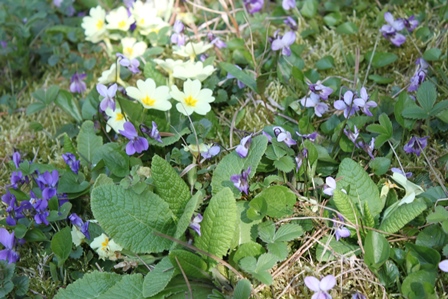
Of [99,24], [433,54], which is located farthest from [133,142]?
[433,54]

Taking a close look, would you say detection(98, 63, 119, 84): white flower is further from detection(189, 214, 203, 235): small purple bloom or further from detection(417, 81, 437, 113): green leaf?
detection(417, 81, 437, 113): green leaf

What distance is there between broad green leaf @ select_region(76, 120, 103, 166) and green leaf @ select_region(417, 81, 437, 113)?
126 centimetres

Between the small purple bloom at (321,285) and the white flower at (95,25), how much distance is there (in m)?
1.74

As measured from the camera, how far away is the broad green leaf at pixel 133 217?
1.80 metres

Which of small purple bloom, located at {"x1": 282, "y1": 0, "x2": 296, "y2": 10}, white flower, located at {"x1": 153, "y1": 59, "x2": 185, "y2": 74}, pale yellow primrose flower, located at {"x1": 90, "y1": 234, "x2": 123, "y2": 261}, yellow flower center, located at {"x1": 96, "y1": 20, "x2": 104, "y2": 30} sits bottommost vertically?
pale yellow primrose flower, located at {"x1": 90, "y1": 234, "x2": 123, "y2": 261}

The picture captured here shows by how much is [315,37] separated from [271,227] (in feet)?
4.20

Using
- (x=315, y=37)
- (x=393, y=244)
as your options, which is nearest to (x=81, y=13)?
(x=315, y=37)

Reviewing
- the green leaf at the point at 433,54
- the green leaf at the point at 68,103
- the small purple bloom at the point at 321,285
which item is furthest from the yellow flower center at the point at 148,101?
the green leaf at the point at 433,54

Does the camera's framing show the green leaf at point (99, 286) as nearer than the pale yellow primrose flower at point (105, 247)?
Yes

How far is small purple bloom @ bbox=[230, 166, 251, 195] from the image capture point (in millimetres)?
1839

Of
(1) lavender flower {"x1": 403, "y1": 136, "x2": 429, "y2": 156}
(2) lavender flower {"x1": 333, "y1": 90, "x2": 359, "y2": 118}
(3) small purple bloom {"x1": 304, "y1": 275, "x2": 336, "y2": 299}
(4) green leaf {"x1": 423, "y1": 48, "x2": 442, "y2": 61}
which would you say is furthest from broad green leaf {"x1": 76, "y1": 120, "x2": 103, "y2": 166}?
(4) green leaf {"x1": 423, "y1": 48, "x2": 442, "y2": 61}

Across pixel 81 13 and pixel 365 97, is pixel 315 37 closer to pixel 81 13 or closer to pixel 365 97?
pixel 365 97

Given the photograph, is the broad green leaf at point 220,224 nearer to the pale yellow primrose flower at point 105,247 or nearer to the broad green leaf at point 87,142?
the pale yellow primrose flower at point 105,247

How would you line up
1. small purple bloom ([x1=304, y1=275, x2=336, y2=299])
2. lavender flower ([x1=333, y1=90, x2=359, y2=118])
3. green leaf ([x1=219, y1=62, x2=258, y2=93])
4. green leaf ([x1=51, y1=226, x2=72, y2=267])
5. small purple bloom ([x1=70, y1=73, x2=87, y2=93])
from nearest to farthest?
small purple bloom ([x1=304, y1=275, x2=336, y2=299]) → green leaf ([x1=51, y1=226, x2=72, y2=267]) → lavender flower ([x1=333, y1=90, x2=359, y2=118]) → green leaf ([x1=219, y1=62, x2=258, y2=93]) → small purple bloom ([x1=70, y1=73, x2=87, y2=93])
